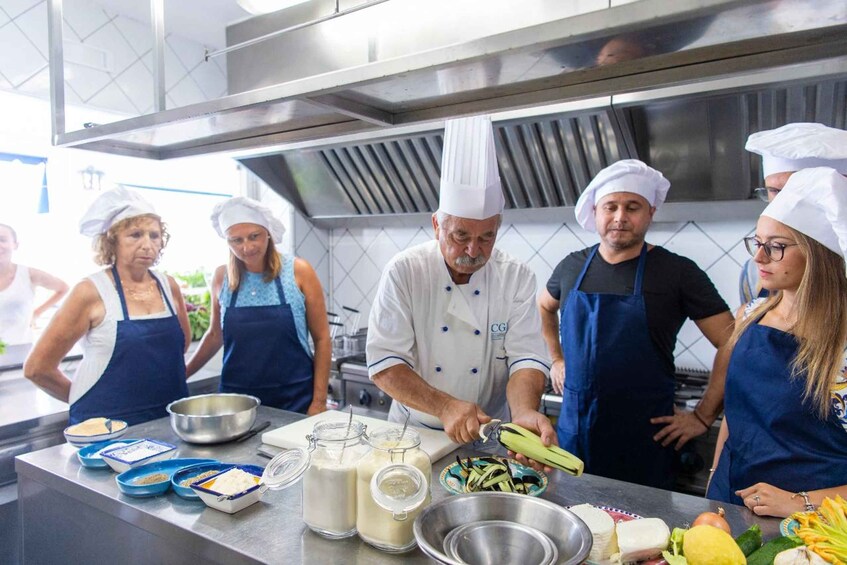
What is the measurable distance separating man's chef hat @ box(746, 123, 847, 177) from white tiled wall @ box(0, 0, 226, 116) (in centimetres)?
324

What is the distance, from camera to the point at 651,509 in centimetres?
130

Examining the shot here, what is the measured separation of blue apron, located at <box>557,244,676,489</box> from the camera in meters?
2.14

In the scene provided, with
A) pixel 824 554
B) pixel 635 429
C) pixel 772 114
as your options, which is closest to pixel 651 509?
pixel 824 554

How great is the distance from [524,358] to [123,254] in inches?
66.2

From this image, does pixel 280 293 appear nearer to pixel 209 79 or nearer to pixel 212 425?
pixel 212 425

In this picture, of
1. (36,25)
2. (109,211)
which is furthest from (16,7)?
(109,211)

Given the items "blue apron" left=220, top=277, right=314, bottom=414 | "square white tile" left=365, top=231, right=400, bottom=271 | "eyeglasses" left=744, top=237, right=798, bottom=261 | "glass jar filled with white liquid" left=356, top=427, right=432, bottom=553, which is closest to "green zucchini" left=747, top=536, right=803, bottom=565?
"glass jar filled with white liquid" left=356, top=427, right=432, bottom=553

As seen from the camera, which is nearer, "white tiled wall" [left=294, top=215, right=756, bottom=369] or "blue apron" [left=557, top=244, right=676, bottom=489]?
"blue apron" [left=557, top=244, right=676, bottom=489]

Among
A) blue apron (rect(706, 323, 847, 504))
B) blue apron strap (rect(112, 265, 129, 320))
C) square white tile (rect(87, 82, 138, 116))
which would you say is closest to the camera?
blue apron (rect(706, 323, 847, 504))

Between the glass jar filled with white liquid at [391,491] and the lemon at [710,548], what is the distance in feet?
1.59

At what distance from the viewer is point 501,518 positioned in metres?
1.11

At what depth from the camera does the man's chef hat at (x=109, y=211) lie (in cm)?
228

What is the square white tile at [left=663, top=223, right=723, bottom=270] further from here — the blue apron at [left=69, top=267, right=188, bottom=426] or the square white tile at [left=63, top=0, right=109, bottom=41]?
the square white tile at [left=63, top=0, right=109, bottom=41]

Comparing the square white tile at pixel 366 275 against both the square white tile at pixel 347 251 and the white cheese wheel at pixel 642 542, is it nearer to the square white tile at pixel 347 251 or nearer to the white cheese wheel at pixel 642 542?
the square white tile at pixel 347 251
